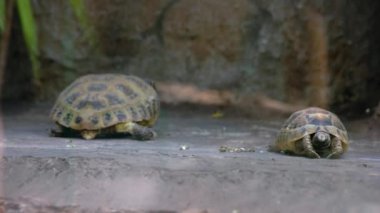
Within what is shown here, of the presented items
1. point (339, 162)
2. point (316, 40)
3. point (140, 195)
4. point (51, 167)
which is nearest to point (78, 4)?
point (140, 195)

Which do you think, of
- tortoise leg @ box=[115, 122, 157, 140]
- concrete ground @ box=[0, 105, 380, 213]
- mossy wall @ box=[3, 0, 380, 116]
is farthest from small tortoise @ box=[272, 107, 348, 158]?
mossy wall @ box=[3, 0, 380, 116]

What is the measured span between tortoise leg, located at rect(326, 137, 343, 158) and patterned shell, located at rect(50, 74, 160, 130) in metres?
1.59

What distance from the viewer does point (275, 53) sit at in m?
7.75

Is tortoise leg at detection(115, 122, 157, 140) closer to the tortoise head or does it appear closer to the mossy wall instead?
the tortoise head

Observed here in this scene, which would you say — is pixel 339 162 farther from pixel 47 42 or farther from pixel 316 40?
pixel 47 42

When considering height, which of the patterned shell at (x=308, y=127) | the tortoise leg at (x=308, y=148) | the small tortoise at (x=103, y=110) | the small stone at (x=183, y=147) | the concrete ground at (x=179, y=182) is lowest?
the concrete ground at (x=179, y=182)

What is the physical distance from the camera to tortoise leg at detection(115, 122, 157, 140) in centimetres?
591

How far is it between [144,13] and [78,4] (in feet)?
19.0

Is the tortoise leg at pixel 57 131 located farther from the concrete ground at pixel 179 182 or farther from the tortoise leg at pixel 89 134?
the concrete ground at pixel 179 182

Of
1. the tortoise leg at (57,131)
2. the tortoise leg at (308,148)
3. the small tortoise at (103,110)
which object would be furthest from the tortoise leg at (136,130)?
the tortoise leg at (308,148)

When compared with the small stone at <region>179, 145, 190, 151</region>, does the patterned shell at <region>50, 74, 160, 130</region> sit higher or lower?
higher

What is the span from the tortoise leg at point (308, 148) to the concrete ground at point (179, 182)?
110 millimetres

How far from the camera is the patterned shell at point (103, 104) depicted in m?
5.91

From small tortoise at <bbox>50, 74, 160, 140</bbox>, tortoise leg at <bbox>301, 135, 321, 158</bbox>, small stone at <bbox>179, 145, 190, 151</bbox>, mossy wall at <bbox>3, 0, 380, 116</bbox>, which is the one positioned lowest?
tortoise leg at <bbox>301, 135, 321, 158</bbox>
